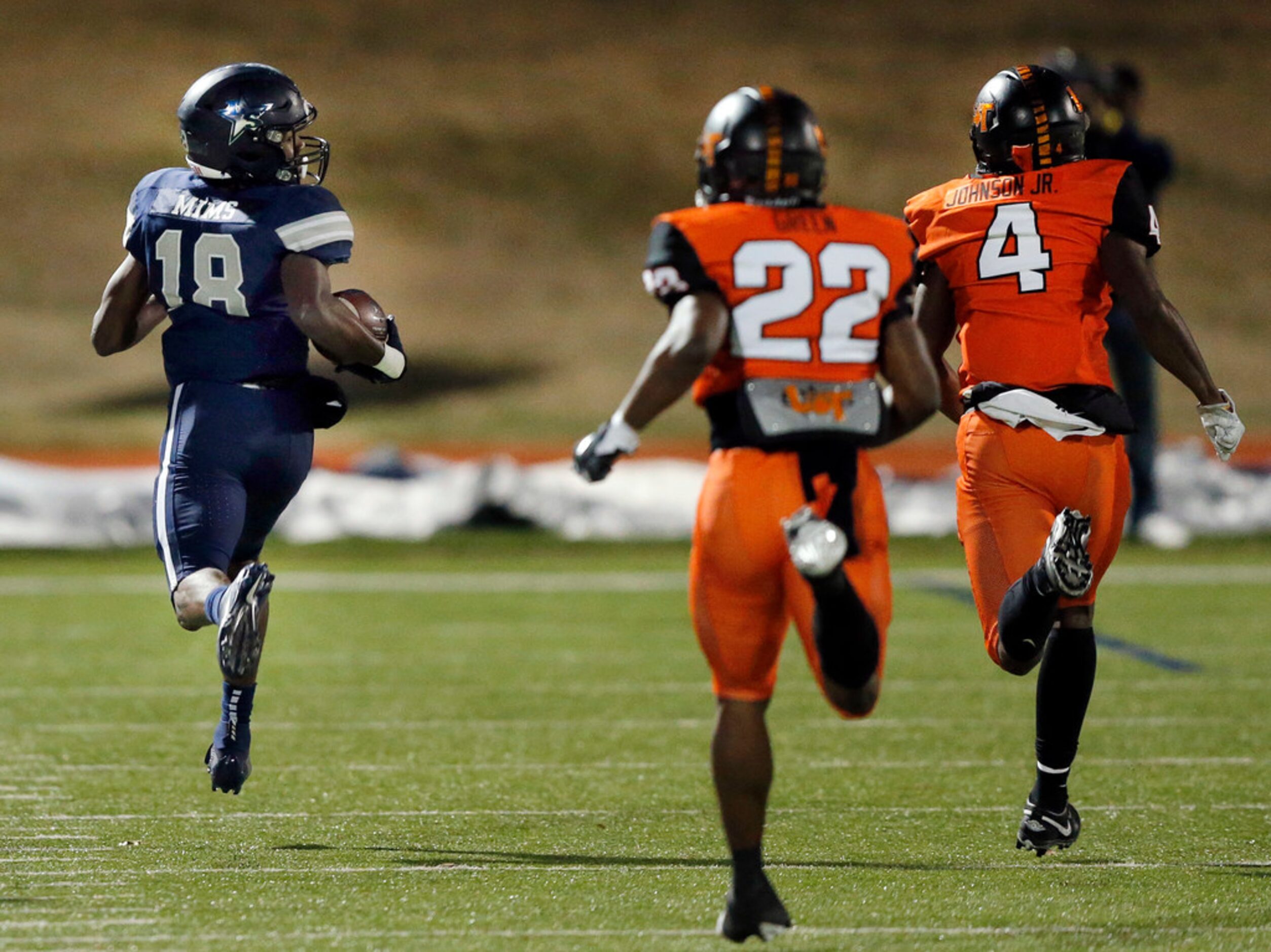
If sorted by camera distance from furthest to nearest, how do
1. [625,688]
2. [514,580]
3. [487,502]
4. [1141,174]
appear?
1. [487,502]
2. [514,580]
3. [1141,174]
4. [625,688]

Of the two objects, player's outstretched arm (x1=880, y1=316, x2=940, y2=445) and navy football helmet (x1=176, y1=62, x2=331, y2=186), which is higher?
navy football helmet (x1=176, y1=62, x2=331, y2=186)

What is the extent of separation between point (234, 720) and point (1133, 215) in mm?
2143

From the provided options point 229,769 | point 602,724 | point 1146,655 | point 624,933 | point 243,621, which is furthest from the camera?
point 1146,655

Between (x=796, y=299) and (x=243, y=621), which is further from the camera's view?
(x=243, y=621)

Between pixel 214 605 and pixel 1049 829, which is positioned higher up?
pixel 214 605

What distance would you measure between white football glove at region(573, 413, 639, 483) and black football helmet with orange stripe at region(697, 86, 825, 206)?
1.41 ft

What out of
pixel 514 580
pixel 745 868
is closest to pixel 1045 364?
pixel 745 868

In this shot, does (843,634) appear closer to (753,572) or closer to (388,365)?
(753,572)

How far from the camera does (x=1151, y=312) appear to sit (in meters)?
3.65

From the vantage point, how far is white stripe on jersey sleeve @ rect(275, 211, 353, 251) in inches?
145

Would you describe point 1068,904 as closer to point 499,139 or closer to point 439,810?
point 439,810

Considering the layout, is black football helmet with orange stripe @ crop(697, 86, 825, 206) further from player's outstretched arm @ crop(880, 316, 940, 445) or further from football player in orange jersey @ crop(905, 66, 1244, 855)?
football player in orange jersey @ crop(905, 66, 1244, 855)

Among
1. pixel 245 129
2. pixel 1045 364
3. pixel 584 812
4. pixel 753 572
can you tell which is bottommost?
pixel 584 812

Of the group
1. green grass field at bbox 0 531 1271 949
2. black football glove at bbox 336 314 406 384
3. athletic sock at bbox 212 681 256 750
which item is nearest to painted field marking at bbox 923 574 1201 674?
green grass field at bbox 0 531 1271 949
